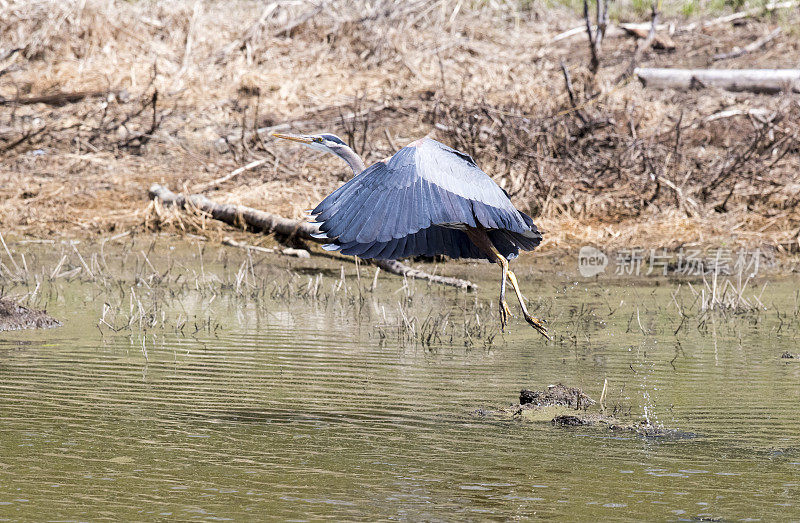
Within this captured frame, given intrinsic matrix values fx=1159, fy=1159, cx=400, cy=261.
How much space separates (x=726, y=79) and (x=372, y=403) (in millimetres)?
10019

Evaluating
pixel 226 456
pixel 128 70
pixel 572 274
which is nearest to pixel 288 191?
pixel 572 274

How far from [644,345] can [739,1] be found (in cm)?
1157

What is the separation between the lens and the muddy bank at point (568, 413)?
17.7ft

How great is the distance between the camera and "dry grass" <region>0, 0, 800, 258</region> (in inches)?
466

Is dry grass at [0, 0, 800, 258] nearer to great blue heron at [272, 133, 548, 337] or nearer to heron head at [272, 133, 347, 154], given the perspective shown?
heron head at [272, 133, 347, 154]

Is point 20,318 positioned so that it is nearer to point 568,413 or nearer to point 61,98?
point 568,413

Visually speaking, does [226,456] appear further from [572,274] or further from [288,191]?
[288,191]

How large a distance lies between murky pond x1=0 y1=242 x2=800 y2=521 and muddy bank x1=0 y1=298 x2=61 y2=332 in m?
0.18

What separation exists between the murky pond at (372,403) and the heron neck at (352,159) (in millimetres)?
1130

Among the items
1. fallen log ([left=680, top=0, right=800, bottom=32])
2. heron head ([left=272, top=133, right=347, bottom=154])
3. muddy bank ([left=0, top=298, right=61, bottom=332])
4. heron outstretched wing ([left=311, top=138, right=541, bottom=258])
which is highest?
fallen log ([left=680, top=0, right=800, bottom=32])

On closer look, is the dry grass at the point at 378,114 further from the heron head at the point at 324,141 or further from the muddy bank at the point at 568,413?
the muddy bank at the point at 568,413

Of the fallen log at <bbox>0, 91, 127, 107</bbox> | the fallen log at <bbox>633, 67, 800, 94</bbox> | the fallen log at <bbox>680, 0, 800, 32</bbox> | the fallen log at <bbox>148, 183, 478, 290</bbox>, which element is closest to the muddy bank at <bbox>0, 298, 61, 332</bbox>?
the fallen log at <bbox>148, 183, 478, 290</bbox>

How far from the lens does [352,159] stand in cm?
669

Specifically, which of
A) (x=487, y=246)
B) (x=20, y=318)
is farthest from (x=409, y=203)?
(x=20, y=318)
